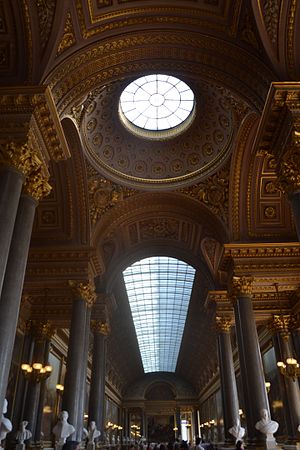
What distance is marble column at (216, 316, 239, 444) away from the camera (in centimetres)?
1441

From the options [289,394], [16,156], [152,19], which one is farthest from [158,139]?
[289,394]

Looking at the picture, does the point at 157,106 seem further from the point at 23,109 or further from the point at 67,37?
the point at 23,109

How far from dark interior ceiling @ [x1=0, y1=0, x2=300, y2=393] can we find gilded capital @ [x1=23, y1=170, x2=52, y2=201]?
169 cm

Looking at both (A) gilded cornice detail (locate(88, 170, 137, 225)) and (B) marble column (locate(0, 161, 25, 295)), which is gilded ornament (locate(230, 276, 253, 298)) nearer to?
(A) gilded cornice detail (locate(88, 170, 137, 225))

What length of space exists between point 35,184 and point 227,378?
36.6 feet

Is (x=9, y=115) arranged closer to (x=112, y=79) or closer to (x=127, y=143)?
(x=112, y=79)

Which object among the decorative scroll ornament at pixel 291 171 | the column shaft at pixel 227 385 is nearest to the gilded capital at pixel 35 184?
the decorative scroll ornament at pixel 291 171

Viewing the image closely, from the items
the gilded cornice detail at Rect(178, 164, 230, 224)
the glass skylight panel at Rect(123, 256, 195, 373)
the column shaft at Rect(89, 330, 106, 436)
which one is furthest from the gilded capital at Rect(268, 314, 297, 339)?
the glass skylight panel at Rect(123, 256, 195, 373)

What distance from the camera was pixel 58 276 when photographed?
12.3m

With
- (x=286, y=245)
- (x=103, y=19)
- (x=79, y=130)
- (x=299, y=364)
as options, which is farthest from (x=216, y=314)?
(x=103, y=19)

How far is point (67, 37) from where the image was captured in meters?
7.88

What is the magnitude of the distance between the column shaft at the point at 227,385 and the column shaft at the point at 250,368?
4250 millimetres

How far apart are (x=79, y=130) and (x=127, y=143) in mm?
2540

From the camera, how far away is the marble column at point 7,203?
620 centimetres
